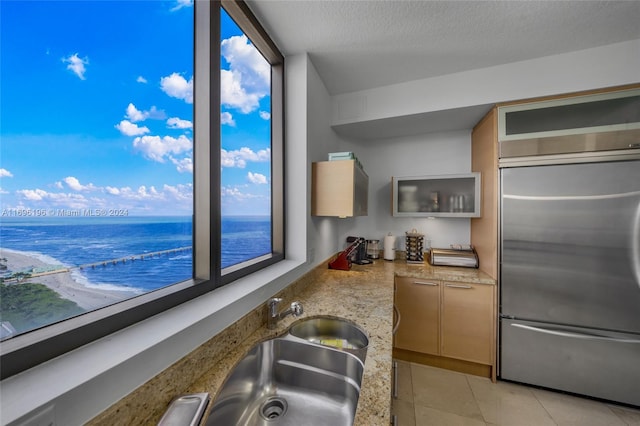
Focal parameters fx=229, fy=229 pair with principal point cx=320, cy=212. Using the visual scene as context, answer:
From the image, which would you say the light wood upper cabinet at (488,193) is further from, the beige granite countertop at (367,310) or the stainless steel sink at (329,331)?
the stainless steel sink at (329,331)

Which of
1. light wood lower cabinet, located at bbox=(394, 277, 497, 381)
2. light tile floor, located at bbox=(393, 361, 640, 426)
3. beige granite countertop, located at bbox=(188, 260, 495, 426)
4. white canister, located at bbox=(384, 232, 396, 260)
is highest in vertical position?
white canister, located at bbox=(384, 232, 396, 260)

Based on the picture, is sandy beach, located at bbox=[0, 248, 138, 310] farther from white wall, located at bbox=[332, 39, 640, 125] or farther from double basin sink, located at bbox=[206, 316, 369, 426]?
white wall, located at bbox=[332, 39, 640, 125]

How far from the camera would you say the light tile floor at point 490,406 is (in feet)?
5.01

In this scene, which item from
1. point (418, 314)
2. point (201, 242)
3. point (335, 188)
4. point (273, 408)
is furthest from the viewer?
point (418, 314)

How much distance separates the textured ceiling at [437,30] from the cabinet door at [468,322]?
6.11ft

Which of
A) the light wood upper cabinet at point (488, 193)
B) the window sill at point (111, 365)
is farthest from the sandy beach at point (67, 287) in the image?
the light wood upper cabinet at point (488, 193)

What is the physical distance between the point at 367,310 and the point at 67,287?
1.28 metres

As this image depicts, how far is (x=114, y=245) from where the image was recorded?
0.79 meters

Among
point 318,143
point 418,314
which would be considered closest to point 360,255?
point 418,314

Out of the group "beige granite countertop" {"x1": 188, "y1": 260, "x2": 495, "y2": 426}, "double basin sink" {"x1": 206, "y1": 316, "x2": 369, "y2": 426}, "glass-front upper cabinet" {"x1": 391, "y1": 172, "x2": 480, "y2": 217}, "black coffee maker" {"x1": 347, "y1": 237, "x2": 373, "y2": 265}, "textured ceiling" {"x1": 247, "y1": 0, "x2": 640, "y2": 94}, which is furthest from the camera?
"black coffee maker" {"x1": 347, "y1": 237, "x2": 373, "y2": 265}

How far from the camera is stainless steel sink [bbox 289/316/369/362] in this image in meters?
1.21

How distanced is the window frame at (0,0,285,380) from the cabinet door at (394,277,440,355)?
1.25 meters

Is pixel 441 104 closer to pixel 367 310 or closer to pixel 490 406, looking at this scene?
pixel 367 310

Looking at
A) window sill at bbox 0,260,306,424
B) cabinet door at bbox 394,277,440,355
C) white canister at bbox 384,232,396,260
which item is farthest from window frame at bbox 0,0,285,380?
white canister at bbox 384,232,396,260
